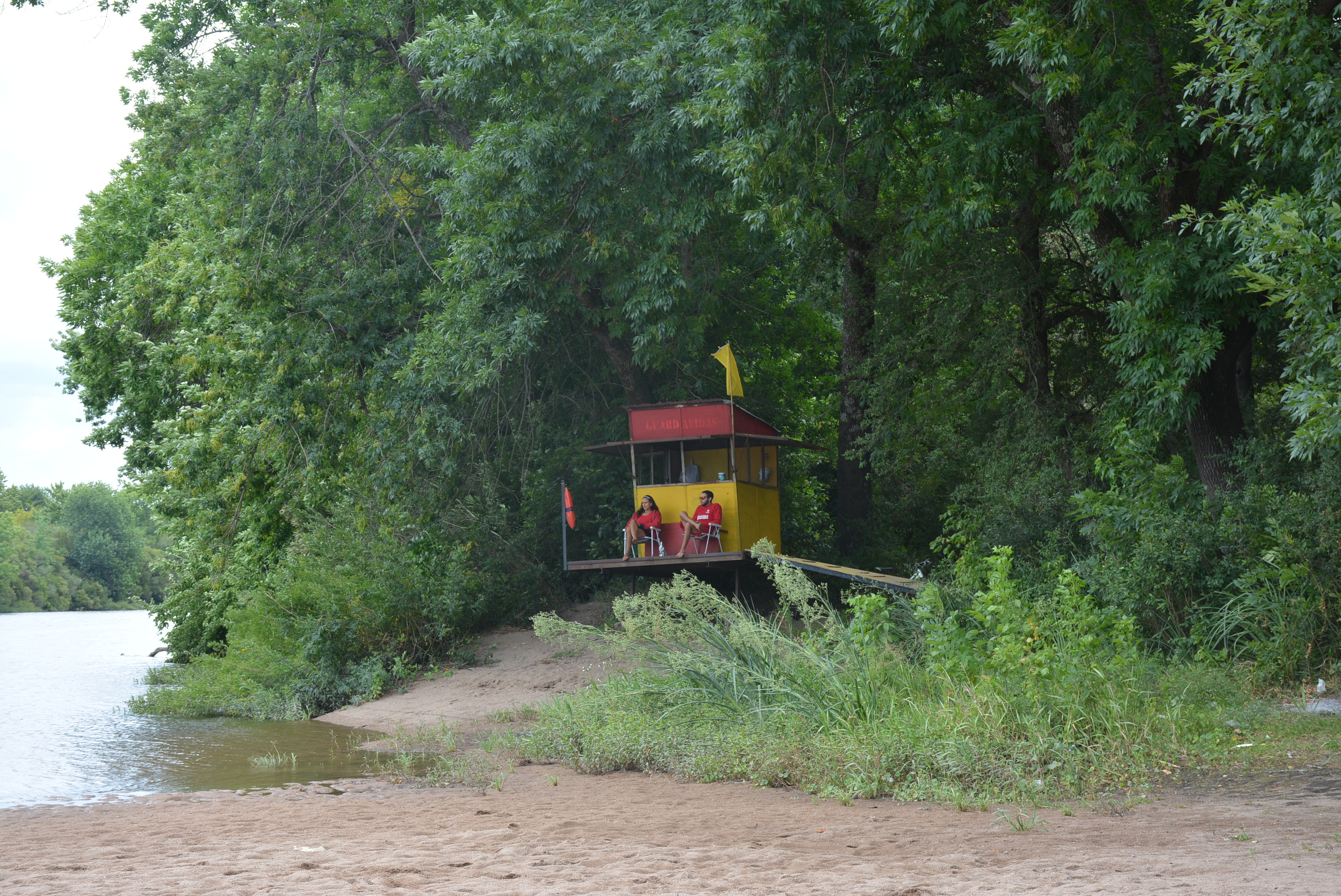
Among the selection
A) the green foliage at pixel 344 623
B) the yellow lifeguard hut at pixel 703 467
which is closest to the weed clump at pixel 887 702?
the yellow lifeguard hut at pixel 703 467

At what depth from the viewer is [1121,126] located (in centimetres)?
1224

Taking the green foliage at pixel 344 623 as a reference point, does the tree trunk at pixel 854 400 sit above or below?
above

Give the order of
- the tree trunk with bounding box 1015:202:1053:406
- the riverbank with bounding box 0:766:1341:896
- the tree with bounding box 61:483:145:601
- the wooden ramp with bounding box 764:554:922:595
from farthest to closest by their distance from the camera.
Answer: the tree with bounding box 61:483:145:601
the tree trunk with bounding box 1015:202:1053:406
the wooden ramp with bounding box 764:554:922:595
the riverbank with bounding box 0:766:1341:896

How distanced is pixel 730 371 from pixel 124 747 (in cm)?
1036

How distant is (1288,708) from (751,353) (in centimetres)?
1501

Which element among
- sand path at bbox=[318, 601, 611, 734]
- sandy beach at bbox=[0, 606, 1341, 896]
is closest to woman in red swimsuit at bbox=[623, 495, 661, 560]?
sand path at bbox=[318, 601, 611, 734]

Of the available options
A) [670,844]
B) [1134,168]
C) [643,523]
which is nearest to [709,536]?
[643,523]

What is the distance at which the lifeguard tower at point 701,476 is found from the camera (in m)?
17.7

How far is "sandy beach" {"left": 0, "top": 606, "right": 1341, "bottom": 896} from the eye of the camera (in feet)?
18.0

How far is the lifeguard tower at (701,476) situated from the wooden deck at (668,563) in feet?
0.06

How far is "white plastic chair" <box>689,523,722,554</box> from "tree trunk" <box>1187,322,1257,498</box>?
23.5 ft

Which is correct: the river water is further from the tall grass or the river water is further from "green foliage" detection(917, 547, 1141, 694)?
"green foliage" detection(917, 547, 1141, 694)

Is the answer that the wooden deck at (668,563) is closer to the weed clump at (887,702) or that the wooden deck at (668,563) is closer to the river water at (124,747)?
the river water at (124,747)

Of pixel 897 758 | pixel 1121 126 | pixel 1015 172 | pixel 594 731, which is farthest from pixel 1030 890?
pixel 1015 172
